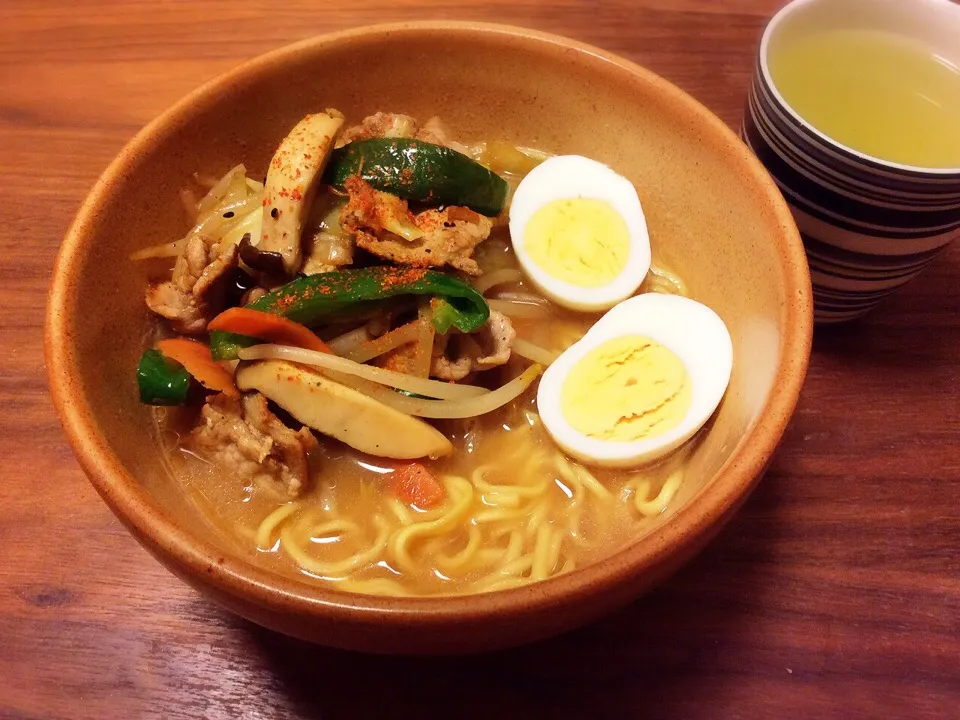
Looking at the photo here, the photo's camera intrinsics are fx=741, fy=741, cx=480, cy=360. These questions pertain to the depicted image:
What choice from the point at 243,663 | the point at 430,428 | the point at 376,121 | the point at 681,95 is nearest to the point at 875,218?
the point at 681,95

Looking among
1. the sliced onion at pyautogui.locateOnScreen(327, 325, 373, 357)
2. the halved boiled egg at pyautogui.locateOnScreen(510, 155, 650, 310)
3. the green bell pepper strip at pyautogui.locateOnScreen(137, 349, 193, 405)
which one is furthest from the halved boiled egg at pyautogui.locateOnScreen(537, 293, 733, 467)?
the green bell pepper strip at pyautogui.locateOnScreen(137, 349, 193, 405)

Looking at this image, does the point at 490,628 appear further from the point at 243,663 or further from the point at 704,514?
the point at 243,663

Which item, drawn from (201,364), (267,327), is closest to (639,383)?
Answer: (267,327)

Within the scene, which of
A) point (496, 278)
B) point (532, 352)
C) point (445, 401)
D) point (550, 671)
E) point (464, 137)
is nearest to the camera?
point (550, 671)

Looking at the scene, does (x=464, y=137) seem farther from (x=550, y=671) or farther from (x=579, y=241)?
(x=550, y=671)

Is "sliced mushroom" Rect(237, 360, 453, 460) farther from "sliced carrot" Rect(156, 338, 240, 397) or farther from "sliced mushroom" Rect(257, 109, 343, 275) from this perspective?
"sliced mushroom" Rect(257, 109, 343, 275)


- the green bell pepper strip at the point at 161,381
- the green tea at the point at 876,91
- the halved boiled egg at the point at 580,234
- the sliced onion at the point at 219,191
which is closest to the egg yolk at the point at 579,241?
the halved boiled egg at the point at 580,234
